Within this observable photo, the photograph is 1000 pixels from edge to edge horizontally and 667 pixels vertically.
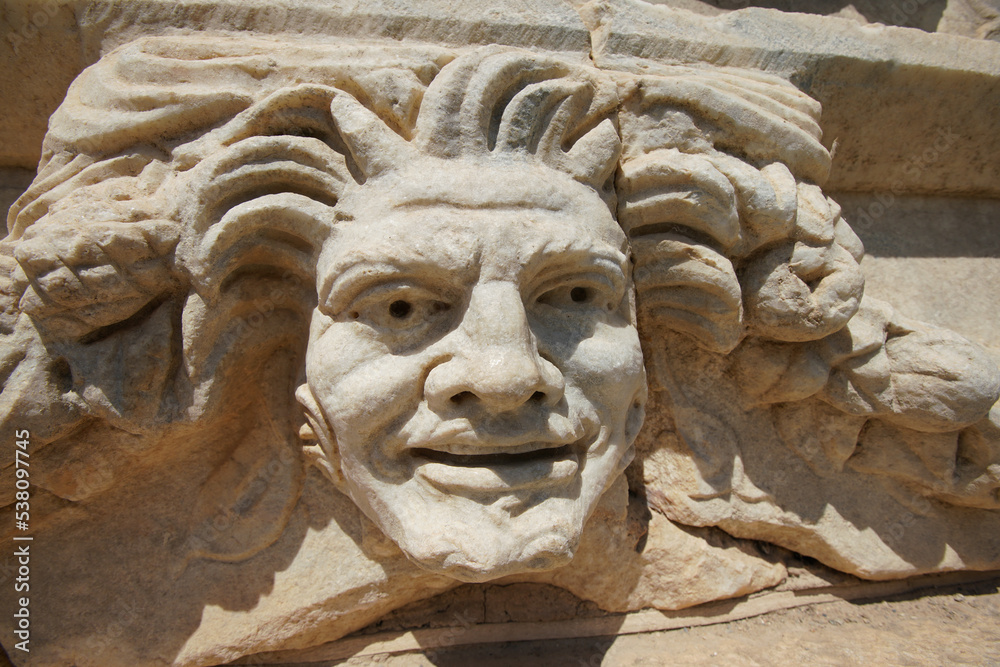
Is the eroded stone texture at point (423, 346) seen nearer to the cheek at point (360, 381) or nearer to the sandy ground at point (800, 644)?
the cheek at point (360, 381)

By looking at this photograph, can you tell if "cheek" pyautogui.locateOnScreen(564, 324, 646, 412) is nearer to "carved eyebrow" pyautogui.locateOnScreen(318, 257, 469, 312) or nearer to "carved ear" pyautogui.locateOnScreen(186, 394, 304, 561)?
"carved eyebrow" pyautogui.locateOnScreen(318, 257, 469, 312)

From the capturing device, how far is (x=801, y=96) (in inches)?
62.6

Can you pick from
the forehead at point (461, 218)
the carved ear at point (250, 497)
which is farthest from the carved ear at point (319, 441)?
the forehead at point (461, 218)

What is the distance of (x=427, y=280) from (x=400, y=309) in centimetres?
11

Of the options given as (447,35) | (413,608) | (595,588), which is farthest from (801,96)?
(413,608)

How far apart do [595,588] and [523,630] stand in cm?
25

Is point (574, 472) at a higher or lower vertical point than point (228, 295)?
lower

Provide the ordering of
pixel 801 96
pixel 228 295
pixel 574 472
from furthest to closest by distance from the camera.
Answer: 1. pixel 801 96
2. pixel 228 295
3. pixel 574 472

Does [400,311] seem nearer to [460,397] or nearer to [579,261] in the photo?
[460,397]

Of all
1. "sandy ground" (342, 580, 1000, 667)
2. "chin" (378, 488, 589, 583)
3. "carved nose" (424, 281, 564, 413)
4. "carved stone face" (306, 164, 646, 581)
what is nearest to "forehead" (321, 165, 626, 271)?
"carved stone face" (306, 164, 646, 581)

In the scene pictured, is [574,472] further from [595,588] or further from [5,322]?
[5,322]

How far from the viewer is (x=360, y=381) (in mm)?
1146

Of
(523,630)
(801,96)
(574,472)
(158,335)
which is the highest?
(801,96)

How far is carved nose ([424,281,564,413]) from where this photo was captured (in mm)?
1055
